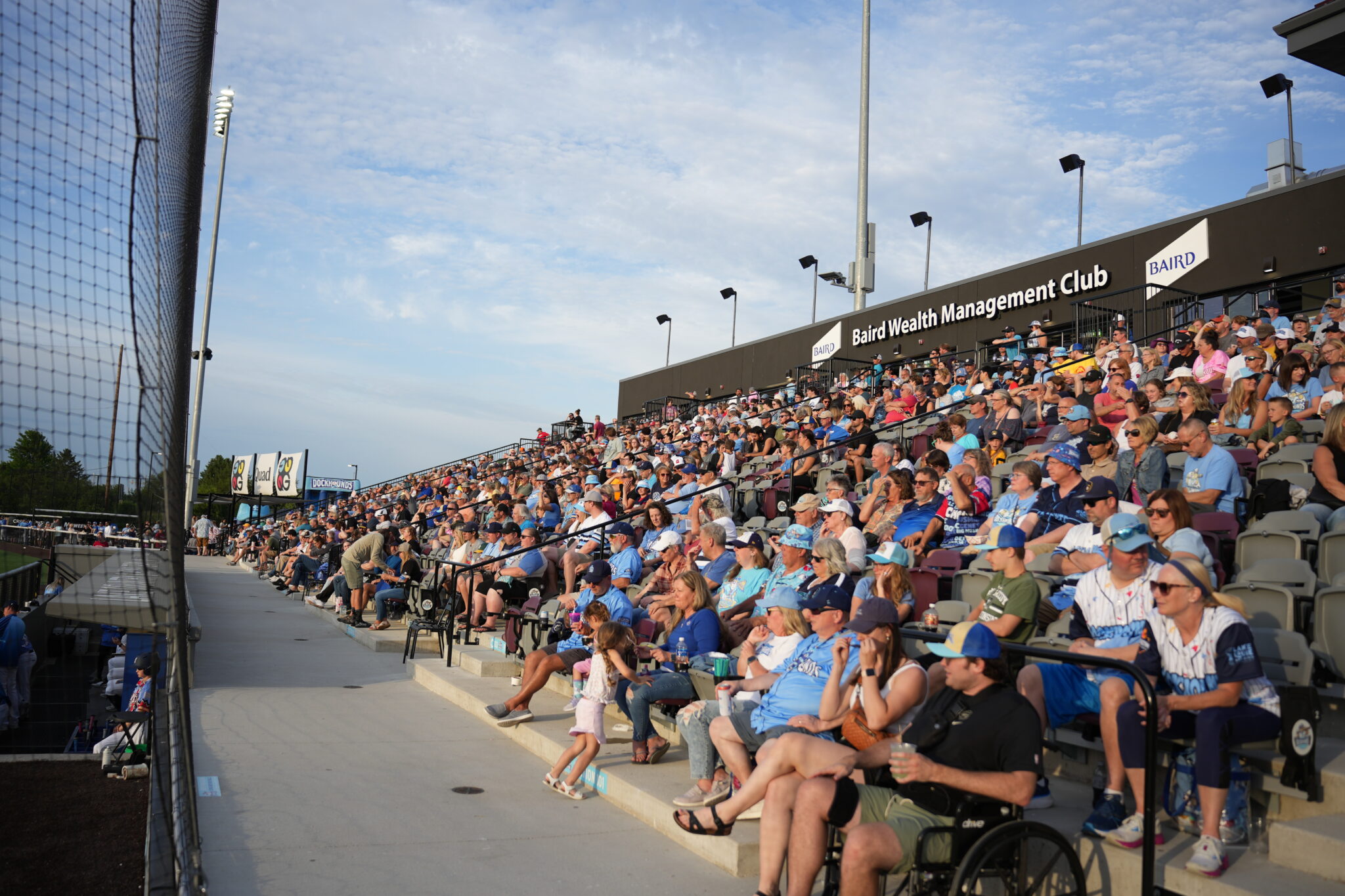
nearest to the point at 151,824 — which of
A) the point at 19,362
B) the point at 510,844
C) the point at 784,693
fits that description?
the point at 510,844

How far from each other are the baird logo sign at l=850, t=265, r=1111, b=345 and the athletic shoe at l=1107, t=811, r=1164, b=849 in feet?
58.4

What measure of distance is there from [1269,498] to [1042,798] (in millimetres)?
3558

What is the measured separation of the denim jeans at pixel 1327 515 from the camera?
5.80m

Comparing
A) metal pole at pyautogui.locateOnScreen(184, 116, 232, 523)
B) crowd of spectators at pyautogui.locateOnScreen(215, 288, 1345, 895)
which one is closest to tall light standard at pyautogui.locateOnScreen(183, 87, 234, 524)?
metal pole at pyautogui.locateOnScreen(184, 116, 232, 523)

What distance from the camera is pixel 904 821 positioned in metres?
3.61

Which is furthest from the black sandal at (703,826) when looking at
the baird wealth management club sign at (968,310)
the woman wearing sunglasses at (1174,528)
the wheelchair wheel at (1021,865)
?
the baird wealth management club sign at (968,310)

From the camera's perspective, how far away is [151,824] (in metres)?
4.72

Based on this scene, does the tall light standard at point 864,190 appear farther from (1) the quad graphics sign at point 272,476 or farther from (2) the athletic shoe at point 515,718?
(1) the quad graphics sign at point 272,476

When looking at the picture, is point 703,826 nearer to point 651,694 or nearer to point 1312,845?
point 651,694

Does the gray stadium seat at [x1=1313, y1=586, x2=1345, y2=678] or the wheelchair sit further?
the gray stadium seat at [x1=1313, y1=586, x2=1345, y2=678]

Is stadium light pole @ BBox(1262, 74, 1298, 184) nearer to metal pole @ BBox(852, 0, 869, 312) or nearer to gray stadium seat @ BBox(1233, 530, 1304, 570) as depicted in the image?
metal pole @ BBox(852, 0, 869, 312)

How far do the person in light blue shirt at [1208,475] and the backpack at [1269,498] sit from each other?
137 millimetres

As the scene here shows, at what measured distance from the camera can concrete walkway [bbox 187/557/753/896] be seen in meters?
4.70

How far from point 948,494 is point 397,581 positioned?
29.0ft
